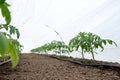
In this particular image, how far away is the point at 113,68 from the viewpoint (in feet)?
8.38

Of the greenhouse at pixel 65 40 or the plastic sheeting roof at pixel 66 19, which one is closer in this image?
the greenhouse at pixel 65 40

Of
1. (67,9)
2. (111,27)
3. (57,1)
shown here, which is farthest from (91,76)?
(57,1)

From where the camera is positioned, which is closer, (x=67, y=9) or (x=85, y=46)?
(x=85, y=46)

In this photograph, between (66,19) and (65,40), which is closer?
(65,40)

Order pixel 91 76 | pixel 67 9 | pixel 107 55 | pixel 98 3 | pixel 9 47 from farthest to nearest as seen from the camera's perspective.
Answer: pixel 67 9
pixel 98 3
pixel 107 55
pixel 91 76
pixel 9 47

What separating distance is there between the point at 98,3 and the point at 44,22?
287cm

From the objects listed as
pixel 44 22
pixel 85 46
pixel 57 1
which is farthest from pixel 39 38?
pixel 85 46

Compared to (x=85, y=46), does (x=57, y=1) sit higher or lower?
higher

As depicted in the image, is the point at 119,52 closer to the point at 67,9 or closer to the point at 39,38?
the point at 67,9

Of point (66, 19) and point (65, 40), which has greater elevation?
point (66, 19)

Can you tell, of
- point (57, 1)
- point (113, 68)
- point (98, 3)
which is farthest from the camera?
point (57, 1)

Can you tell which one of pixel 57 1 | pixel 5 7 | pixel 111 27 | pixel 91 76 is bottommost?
pixel 91 76

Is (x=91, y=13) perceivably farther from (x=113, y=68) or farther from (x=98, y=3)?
(x=113, y=68)

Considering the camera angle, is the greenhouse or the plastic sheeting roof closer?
the greenhouse
